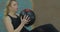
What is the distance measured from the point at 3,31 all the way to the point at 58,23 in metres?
0.46

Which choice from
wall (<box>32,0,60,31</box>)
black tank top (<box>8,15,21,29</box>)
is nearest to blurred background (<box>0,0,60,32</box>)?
wall (<box>32,0,60,31</box>)

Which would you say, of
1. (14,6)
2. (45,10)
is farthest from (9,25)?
(45,10)

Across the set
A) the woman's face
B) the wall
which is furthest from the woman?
the wall

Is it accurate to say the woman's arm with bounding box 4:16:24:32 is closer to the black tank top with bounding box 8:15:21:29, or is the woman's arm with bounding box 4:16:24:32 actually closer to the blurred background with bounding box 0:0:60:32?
Answer: the black tank top with bounding box 8:15:21:29

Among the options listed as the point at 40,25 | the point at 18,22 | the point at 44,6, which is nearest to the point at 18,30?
the point at 18,22

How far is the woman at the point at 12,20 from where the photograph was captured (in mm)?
1416

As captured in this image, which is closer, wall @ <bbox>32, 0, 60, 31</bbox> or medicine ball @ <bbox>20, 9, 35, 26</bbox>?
medicine ball @ <bbox>20, 9, 35, 26</bbox>

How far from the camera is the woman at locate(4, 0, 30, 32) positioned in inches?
55.7

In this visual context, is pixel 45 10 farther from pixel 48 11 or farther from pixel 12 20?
pixel 12 20

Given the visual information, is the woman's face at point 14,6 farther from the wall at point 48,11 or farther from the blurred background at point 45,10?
the wall at point 48,11

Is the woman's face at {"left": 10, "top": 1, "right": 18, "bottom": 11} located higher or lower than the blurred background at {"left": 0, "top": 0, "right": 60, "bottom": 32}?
higher

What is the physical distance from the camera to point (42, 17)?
1485 mm

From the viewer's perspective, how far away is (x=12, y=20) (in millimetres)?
1424

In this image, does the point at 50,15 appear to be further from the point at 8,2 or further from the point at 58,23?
the point at 8,2
